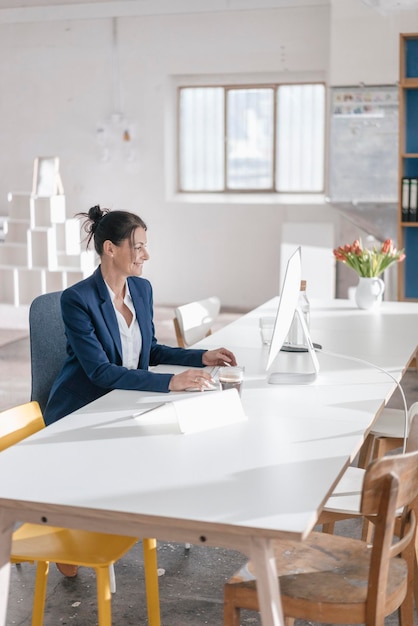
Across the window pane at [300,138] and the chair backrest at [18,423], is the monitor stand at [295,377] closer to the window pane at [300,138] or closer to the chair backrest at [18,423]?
the chair backrest at [18,423]

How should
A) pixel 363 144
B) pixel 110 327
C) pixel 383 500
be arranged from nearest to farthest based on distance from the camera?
pixel 383 500, pixel 110 327, pixel 363 144

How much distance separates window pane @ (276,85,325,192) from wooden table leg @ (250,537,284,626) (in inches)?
296

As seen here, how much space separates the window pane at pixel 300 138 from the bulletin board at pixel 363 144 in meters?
0.87

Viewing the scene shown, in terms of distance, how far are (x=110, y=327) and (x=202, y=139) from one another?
6.59 m

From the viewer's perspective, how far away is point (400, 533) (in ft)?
7.61

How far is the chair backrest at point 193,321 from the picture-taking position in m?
3.90

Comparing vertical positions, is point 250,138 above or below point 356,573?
above

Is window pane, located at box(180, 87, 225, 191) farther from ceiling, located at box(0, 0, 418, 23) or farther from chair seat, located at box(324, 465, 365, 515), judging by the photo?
chair seat, located at box(324, 465, 365, 515)

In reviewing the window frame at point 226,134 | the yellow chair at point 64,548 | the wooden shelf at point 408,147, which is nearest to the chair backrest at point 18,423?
the yellow chair at point 64,548

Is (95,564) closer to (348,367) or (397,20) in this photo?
(348,367)

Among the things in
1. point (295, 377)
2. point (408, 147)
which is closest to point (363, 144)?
point (408, 147)

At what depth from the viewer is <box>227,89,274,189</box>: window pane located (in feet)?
29.5

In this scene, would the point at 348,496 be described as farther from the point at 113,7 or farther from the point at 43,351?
the point at 113,7

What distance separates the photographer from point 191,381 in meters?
2.69
